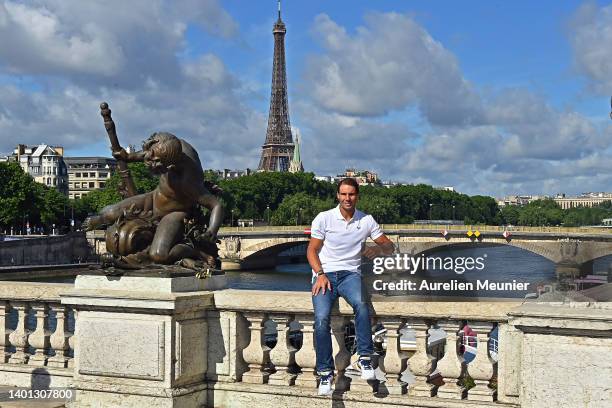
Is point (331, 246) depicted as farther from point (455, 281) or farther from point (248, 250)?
point (248, 250)

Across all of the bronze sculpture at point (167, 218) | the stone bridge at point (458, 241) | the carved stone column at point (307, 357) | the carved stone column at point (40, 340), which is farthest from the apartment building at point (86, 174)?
the carved stone column at point (307, 357)

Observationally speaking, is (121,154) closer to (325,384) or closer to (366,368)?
(325,384)

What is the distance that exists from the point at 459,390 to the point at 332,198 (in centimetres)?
13330

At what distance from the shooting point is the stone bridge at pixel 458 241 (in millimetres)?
69625

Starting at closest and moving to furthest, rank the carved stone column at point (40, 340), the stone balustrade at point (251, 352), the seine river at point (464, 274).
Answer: the stone balustrade at point (251, 352) → the carved stone column at point (40, 340) → the seine river at point (464, 274)

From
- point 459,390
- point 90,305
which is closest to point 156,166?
point 90,305

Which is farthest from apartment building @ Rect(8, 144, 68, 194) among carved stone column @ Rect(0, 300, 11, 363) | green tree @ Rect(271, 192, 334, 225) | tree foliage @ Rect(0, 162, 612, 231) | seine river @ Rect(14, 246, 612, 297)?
carved stone column @ Rect(0, 300, 11, 363)

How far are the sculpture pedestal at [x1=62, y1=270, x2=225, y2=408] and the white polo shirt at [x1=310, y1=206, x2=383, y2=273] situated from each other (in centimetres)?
110

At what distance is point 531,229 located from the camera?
74812 millimetres

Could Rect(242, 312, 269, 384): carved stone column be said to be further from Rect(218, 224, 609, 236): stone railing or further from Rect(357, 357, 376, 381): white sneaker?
Rect(218, 224, 609, 236): stone railing

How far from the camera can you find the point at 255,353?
23.2 ft

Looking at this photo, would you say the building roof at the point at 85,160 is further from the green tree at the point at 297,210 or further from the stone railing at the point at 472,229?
the stone railing at the point at 472,229

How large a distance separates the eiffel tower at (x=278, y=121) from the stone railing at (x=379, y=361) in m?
146

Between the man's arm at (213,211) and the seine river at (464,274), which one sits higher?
the man's arm at (213,211)
